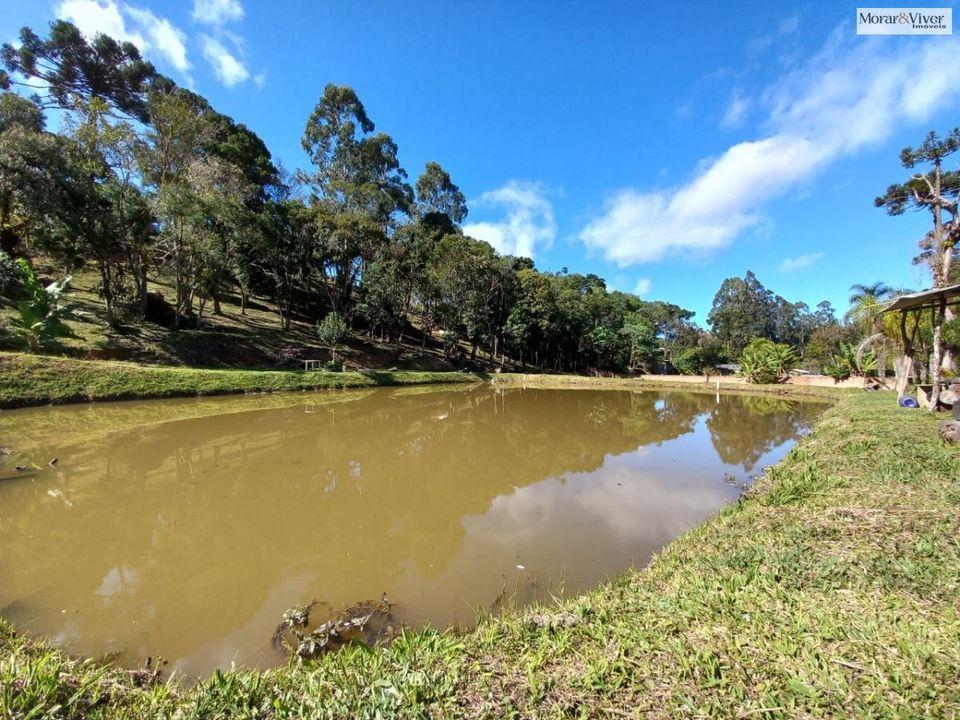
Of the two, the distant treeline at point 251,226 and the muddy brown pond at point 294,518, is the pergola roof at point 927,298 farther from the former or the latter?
the distant treeline at point 251,226

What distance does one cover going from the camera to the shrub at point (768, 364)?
29.9m

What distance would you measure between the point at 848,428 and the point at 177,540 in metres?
11.6

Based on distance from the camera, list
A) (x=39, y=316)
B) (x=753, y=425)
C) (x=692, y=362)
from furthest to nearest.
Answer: (x=692, y=362) → (x=753, y=425) → (x=39, y=316)

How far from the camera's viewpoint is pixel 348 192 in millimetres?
29391

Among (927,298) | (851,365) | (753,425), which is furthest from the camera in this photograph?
(851,365)

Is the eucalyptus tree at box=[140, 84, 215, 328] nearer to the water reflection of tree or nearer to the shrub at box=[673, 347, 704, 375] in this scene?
the water reflection of tree

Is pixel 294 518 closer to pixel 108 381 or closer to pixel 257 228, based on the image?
pixel 108 381

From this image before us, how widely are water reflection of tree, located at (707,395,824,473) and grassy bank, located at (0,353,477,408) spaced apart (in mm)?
16991

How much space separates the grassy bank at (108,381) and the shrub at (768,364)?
102 ft

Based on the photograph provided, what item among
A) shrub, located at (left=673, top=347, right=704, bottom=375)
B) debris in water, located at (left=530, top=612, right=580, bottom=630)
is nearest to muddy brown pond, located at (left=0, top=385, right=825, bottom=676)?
debris in water, located at (left=530, top=612, right=580, bottom=630)

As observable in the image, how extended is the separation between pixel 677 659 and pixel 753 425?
15002mm

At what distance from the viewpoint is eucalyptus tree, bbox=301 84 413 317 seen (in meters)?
25.9

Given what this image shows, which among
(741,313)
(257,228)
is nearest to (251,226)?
(257,228)

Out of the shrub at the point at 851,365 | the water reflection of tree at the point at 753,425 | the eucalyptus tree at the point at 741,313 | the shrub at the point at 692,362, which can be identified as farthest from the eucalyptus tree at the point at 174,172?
the eucalyptus tree at the point at 741,313
